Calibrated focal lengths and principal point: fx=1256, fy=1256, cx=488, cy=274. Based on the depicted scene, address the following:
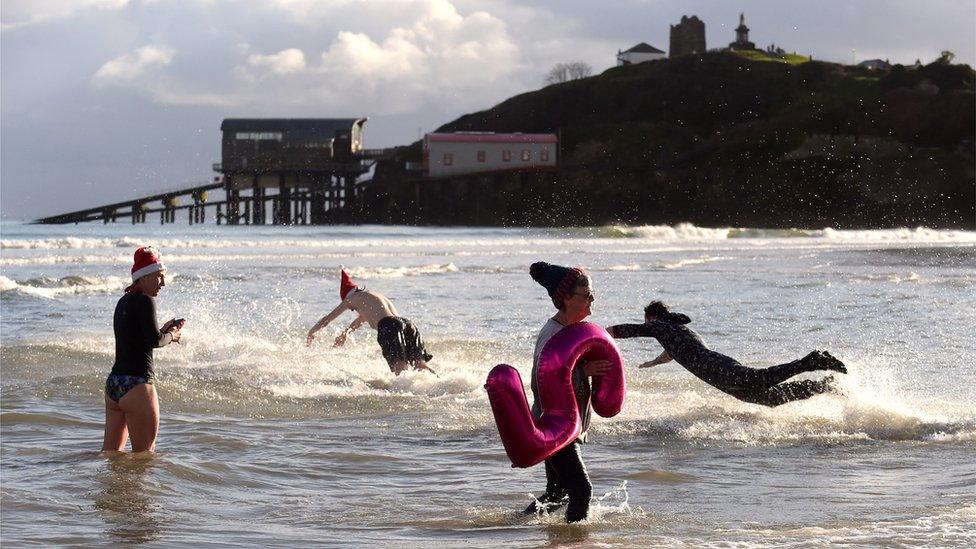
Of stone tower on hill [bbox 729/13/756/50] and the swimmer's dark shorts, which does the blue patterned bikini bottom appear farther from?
stone tower on hill [bbox 729/13/756/50]

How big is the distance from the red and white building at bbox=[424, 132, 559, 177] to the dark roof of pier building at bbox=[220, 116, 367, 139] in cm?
903

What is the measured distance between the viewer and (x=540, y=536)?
6.71 metres

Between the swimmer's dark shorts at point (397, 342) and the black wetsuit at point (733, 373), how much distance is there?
352 centimetres

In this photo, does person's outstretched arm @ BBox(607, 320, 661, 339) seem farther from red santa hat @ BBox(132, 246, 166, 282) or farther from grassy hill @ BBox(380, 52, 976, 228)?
grassy hill @ BBox(380, 52, 976, 228)

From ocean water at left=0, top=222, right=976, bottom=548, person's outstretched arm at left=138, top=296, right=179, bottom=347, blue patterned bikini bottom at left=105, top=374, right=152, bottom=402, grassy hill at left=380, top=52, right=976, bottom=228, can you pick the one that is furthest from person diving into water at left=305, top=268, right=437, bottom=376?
grassy hill at left=380, top=52, right=976, bottom=228

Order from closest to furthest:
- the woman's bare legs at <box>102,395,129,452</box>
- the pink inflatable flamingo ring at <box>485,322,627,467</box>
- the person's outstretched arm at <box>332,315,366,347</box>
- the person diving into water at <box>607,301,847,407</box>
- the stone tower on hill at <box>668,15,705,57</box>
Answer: the pink inflatable flamingo ring at <box>485,322,627,467</box>
the woman's bare legs at <box>102,395,129,452</box>
the person diving into water at <box>607,301,847,407</box>
the person's outstretched arm at <box>332,315,366,347</box>
the stone tower on hill at <box>668,15,705,57</box>

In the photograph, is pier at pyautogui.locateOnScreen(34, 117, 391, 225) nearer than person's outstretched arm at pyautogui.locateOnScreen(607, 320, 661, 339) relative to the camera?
No

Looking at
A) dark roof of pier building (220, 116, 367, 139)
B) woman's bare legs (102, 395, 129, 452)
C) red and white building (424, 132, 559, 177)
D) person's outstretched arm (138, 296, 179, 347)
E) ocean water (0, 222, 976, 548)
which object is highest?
dark roof of pier building (220, 116, 367, 139)

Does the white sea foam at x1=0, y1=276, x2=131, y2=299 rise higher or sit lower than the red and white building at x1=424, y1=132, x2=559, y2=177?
lower

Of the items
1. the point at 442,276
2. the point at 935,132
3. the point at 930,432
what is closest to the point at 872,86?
the point at 935,132

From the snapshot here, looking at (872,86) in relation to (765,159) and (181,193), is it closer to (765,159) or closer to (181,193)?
(765,159)

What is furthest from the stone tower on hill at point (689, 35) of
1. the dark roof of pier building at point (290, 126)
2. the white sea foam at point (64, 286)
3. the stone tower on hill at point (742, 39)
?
the white sea foam at point (64, 286)

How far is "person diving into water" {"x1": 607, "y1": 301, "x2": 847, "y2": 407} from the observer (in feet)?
31.5

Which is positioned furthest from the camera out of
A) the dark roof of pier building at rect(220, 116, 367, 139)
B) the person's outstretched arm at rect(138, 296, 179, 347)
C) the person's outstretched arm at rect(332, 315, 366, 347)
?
the dark roof of pier building at rect(220, 116, 367, 139)
